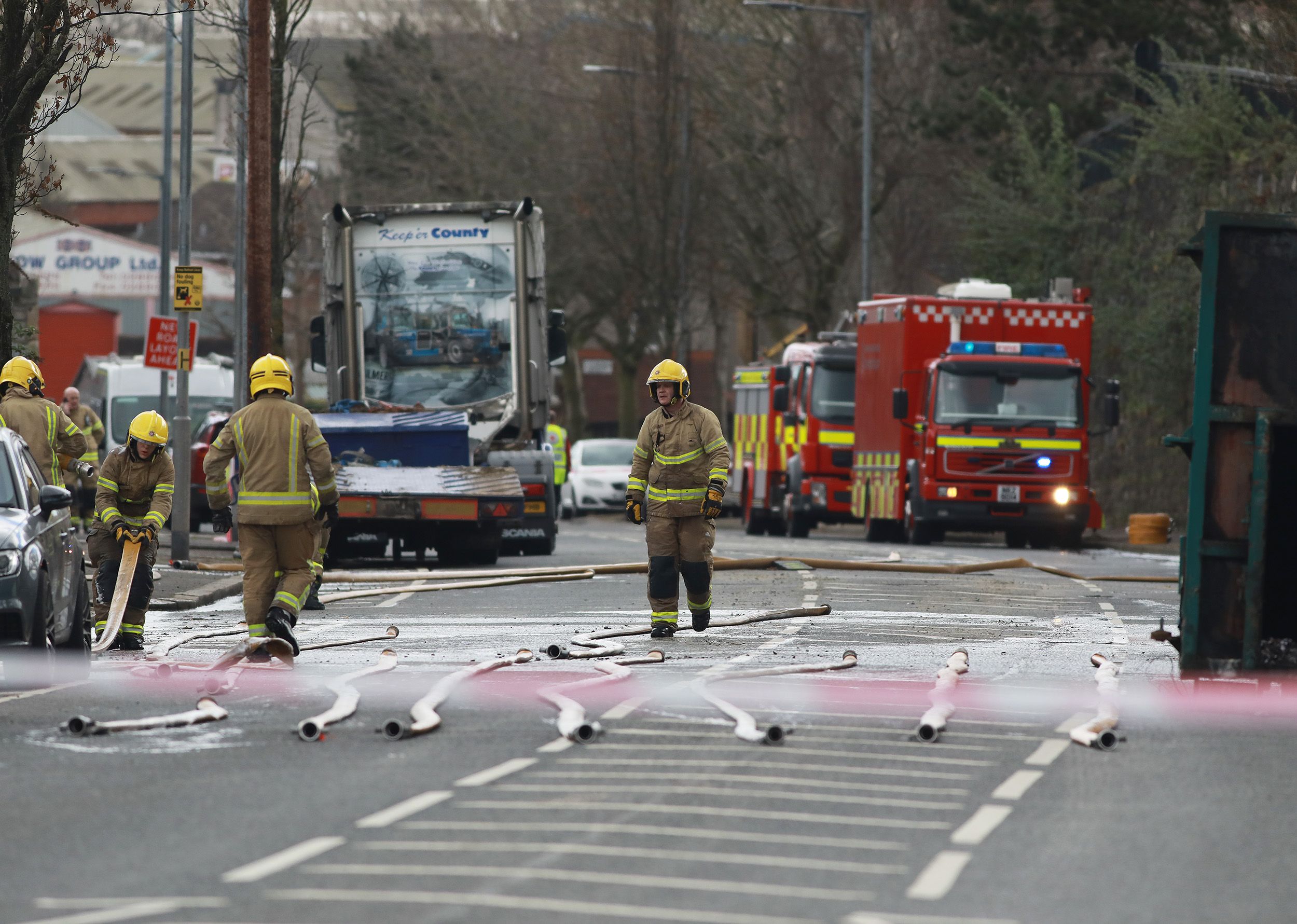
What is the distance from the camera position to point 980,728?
11.0 metres

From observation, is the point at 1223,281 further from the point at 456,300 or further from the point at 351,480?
the point at 456,300

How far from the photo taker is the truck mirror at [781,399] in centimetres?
3516

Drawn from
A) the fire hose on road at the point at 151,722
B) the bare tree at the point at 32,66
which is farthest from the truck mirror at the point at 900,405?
the fire hose on road at the point at 151,722

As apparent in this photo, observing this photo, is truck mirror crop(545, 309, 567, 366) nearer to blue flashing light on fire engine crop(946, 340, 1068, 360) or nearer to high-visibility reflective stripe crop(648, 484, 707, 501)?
blue flashing light on fire engine crop(946, 340, 1068, 360)

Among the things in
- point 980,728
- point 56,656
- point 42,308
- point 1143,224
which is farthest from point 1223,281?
point 42,308

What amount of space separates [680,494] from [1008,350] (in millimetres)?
14809

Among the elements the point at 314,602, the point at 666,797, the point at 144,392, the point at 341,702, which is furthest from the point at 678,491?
the point at 144,392

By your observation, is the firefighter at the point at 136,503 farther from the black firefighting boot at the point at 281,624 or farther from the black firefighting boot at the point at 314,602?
the black firefighting boot at the point at 314,602

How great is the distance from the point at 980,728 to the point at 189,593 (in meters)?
10.0

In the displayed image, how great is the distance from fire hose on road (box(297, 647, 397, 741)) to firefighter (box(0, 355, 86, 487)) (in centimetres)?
466

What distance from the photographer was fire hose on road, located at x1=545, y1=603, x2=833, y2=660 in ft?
46.3

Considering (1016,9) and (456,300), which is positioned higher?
(1016,9)

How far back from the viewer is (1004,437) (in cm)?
3014

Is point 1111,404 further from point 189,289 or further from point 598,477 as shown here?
point 598,477
